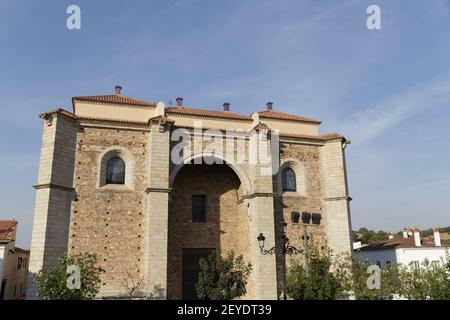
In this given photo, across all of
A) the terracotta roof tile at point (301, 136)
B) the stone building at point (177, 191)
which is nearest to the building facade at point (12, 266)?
the stone building at point (177, 191)

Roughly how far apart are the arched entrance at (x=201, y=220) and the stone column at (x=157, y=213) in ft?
7.78

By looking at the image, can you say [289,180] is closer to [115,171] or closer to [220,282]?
[220,282]

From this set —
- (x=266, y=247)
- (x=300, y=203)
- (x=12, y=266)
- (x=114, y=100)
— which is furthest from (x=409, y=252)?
(x=12, y=266)

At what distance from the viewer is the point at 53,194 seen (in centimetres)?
1574

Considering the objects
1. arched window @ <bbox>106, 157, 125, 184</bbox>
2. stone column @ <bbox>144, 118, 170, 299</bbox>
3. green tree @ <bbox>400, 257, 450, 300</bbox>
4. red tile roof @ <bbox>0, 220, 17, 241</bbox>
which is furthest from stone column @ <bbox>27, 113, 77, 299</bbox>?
green tree @ <bbox>400, 257, 450, 300</bbox>

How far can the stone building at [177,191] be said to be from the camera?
16.1 meters

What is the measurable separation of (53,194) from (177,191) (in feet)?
21.4

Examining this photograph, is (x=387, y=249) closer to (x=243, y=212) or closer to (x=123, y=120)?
(x=243, y=212)

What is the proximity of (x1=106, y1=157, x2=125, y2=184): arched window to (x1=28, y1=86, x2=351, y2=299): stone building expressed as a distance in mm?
48

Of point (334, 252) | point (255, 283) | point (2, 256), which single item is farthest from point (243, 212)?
point (2, 256)

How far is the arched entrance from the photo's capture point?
19125 millimetres

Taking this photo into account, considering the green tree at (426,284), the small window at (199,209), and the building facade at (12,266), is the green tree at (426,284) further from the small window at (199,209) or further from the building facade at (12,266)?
the building facade at (12,266)

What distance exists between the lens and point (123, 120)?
1789cm

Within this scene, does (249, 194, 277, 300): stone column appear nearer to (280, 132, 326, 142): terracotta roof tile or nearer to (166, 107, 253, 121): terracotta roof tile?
(280, 132, 326, 142): terracotta roof tile
